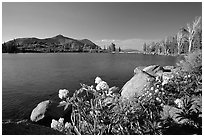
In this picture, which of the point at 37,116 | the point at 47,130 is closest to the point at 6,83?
the point at 37,116

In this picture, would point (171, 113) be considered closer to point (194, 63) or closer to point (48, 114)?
point (194, 63)

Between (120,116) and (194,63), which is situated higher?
(194,63)

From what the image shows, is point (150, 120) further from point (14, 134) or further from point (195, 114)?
point (14, 134)

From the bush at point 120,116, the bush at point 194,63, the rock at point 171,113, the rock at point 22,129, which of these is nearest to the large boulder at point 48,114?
the bush at point 120,116

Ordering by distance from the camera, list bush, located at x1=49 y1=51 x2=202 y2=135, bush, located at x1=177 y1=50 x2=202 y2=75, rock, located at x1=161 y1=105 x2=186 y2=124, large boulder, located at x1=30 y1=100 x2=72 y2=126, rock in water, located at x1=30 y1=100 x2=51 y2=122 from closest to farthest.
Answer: bush, located at x1=49 y1=51 x2=202 y2=135
rock, located at x1=161 y1=105 x2=186 y2=124
large boulder, located at x1=30 y1=100 x2=72 y2=126
rock in water, located at x1=30 y1=100 x2=51 y2=122
bush, located at x1=177 y1=50 x2=202 y2=75

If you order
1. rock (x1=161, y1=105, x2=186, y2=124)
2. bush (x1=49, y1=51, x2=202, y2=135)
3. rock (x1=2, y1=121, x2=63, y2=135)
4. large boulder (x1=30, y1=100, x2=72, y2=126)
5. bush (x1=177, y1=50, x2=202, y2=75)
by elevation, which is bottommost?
large boulder (x1=30, y1=100, x2=72, y2=126)

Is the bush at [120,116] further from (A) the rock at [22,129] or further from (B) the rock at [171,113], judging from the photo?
(A) the rock at [22,129]

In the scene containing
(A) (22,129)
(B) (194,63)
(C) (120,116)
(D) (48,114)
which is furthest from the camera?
(B) (194,63)

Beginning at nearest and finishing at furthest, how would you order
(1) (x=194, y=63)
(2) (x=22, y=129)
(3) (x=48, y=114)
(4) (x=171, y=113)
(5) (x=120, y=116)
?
(2) (x=22, y=129), (5) (x=120, y=116), (4) (x=171, y=113), (3) (x=48, y=114), (1) (x=194, y=63)

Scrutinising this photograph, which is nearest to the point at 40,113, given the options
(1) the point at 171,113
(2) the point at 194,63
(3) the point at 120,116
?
(3) the point at 120,116

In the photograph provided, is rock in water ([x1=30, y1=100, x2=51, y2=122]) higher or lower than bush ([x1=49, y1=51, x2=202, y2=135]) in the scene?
lower

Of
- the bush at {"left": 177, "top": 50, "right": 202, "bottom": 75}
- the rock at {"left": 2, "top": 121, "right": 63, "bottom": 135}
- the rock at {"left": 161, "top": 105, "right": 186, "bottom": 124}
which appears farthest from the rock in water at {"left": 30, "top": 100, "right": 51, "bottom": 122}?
the bush at {"left": 177, "top": 50, "right": 202, "bottom": 75}

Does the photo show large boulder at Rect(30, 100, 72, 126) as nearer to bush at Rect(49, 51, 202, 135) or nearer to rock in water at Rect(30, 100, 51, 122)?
rock in water at Rect(30, 100, 51, 122)

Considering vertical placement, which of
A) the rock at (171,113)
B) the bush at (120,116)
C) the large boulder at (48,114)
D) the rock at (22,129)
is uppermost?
the rock at (22,129)
